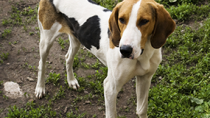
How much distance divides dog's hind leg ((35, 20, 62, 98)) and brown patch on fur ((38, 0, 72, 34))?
0.21ft

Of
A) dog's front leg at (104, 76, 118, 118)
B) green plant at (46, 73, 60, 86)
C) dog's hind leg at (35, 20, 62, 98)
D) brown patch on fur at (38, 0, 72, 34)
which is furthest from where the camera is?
green plant at (46, 73, 60, 86)

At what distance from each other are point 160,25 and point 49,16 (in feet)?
6.69

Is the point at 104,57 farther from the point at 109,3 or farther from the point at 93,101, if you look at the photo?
the point at 109,3

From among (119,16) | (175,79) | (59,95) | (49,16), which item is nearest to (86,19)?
(49,16)

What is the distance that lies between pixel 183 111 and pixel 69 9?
254cm

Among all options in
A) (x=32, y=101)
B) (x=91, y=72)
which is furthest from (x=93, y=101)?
(x=32, y=101)

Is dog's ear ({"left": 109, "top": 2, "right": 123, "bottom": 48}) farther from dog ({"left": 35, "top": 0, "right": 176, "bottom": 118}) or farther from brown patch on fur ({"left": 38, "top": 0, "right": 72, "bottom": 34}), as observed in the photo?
brown patch on fur ({"left": 38, "top": 0, "right": 72, "bottom": 34})

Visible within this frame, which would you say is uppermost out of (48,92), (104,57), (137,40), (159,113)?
(137,40)

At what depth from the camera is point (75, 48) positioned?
4492 mm

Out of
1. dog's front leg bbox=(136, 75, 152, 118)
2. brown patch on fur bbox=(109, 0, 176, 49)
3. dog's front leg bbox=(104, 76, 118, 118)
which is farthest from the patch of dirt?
brown patch on fur bbox=(109, 0, 176, 49)

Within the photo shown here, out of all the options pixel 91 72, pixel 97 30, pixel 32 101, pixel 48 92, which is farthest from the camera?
pixel 91 72

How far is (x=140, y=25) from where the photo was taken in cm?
246

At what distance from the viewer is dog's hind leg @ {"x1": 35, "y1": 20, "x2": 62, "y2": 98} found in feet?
13.1

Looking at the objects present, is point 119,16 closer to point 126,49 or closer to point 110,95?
point 126,49
